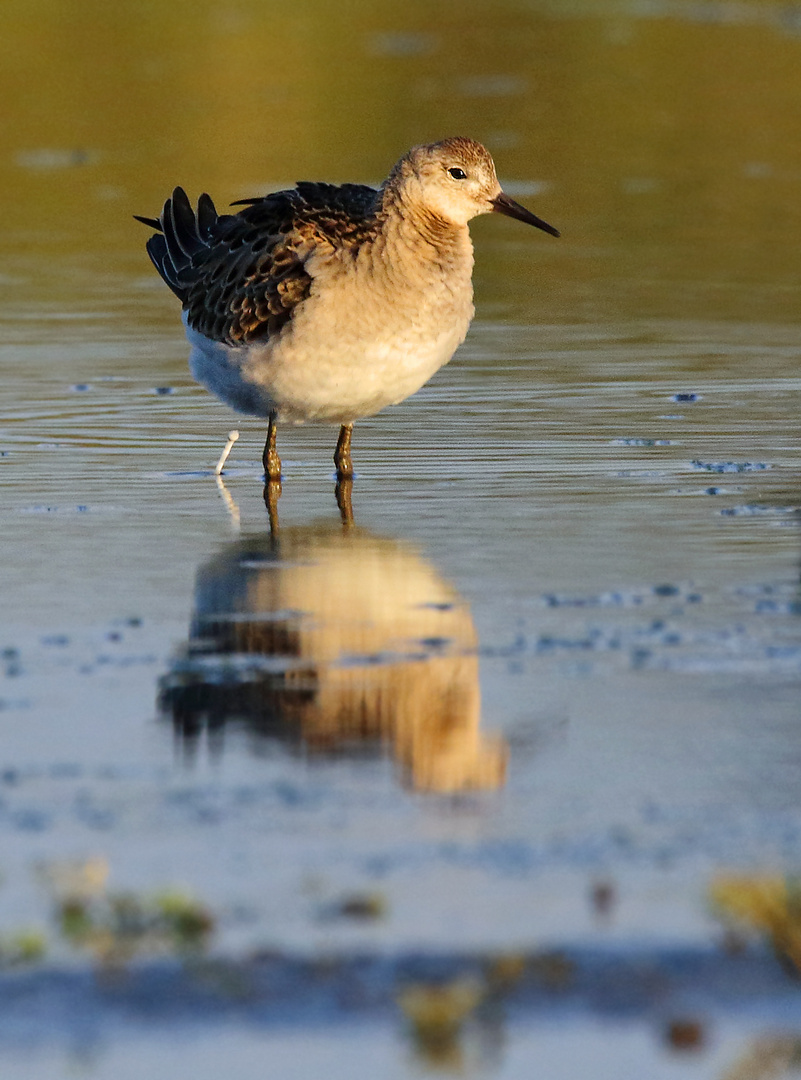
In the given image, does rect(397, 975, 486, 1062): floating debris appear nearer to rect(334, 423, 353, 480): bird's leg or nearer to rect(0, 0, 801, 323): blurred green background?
rect(334, 423, 353, 480): bird's leg

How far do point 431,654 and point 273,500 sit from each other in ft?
8.42

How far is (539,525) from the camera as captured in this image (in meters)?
7.80

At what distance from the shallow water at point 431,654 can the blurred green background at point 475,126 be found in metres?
0.15

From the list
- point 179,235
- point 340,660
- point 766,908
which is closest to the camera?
point 766,908

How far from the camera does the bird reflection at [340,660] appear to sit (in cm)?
537

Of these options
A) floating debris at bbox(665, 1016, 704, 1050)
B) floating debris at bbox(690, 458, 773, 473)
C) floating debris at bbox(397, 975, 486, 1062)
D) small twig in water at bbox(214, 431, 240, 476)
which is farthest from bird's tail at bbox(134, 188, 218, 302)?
floating debris at bbox(665, 1016, 704, 1050)

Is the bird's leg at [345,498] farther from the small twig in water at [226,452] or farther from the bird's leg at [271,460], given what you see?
the small twig in water at [226,452]

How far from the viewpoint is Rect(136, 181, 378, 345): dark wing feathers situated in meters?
8.80

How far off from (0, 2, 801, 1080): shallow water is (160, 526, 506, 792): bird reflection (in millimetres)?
16

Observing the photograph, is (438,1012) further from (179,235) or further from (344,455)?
(179,235)

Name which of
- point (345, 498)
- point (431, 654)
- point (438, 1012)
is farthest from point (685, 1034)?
point (345, 498)

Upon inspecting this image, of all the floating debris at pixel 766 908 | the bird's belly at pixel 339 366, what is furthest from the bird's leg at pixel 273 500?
the floating debris at pixel 766 908

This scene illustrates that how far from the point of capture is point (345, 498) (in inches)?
336

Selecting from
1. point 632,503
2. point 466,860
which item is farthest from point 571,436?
point 466,860
